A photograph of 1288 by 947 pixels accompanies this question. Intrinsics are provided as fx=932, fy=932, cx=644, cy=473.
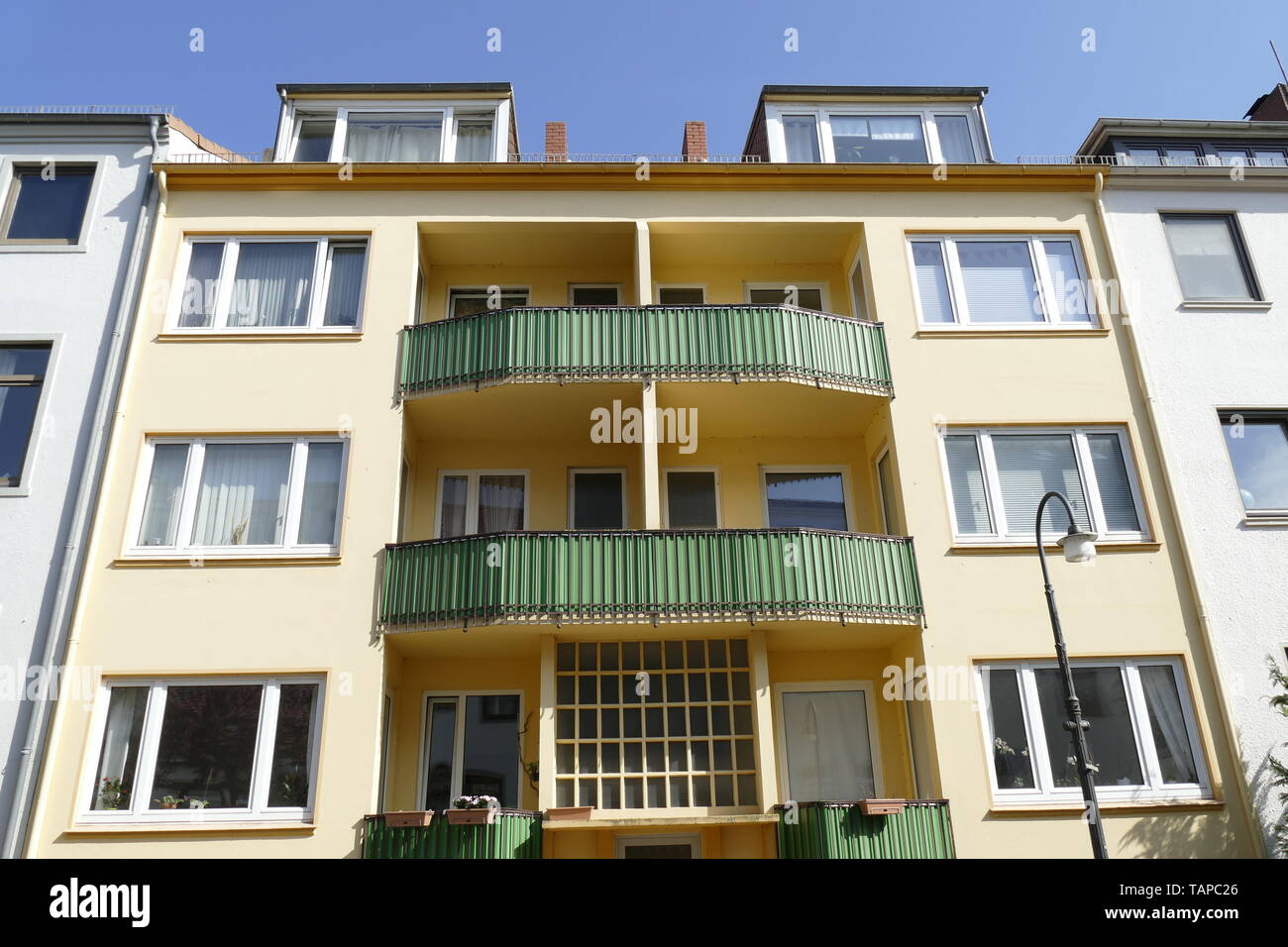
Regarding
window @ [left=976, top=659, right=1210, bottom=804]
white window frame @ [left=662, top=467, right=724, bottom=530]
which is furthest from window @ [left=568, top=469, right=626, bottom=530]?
window @ [left=976, top=659, right=1210, bottom=804]

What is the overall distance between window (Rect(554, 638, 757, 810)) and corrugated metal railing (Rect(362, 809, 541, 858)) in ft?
3.68

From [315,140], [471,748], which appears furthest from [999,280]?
[315,140]

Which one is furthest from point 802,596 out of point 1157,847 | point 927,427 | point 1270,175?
point 1270,175

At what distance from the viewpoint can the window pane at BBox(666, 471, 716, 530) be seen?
15586 mm

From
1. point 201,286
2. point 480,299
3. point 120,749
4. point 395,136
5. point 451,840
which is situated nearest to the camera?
point 451,840

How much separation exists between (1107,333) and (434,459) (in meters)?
11.4

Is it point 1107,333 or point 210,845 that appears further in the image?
point 1107,333

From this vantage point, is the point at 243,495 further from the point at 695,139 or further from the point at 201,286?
the point at 695,139

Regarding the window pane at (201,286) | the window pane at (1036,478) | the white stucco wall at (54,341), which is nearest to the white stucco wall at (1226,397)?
the window pane at (1036,478)

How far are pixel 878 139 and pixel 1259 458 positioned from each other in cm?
871

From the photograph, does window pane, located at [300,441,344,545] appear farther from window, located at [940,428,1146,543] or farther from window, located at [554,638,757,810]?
window, located at [940,428,1146,543]

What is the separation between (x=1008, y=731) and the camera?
1289 cm

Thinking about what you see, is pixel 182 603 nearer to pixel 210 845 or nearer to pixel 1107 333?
pixel 210 845

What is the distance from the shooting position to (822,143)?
58.4 feet
